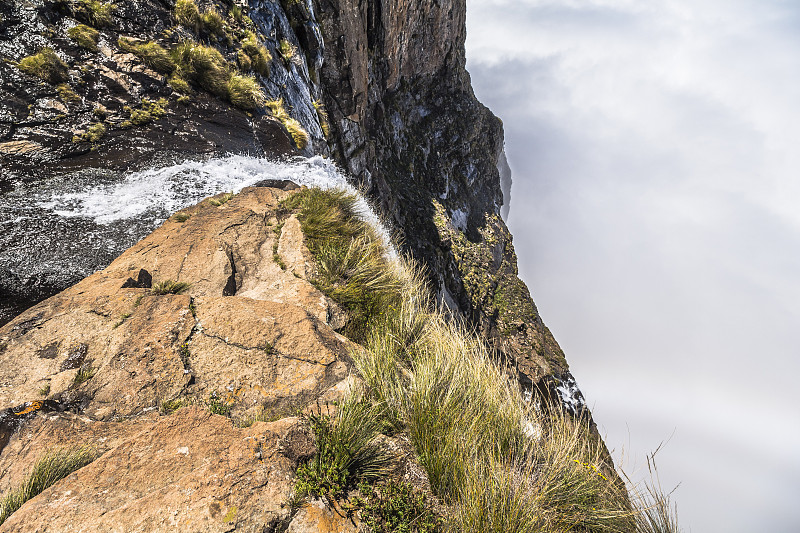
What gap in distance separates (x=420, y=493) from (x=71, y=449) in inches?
88.1

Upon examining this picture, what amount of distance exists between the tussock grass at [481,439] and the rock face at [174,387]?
1.76 feet

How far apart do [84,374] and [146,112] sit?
7.84 m

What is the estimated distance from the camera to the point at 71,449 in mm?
2213

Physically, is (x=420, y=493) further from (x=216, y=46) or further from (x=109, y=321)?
(x=216, y=46)

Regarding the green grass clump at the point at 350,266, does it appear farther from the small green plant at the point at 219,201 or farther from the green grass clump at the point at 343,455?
the green grass clump at the point at 343,455

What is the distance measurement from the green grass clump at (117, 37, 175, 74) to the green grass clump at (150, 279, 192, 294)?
26.6ft

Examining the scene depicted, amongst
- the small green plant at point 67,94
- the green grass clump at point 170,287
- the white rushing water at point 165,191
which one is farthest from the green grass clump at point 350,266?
the small green plant at point 67,94

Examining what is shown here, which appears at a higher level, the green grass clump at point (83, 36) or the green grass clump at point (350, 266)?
the green grass clump at point (83, 36)

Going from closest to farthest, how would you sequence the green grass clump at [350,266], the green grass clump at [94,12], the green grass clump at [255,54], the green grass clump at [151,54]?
the green grass clump at [350,266]
the green grass clump at [94,12]
the green grass clump at [151,54]
the green grass clump at [255,54]

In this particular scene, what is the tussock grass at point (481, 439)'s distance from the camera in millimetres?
2164

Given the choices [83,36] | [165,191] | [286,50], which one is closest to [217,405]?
[165,191]

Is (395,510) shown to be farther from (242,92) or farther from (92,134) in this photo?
(242,92)

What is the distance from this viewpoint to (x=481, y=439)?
2.61 metres

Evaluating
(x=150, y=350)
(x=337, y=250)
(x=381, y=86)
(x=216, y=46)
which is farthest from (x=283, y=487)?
(x=381, y=86)
